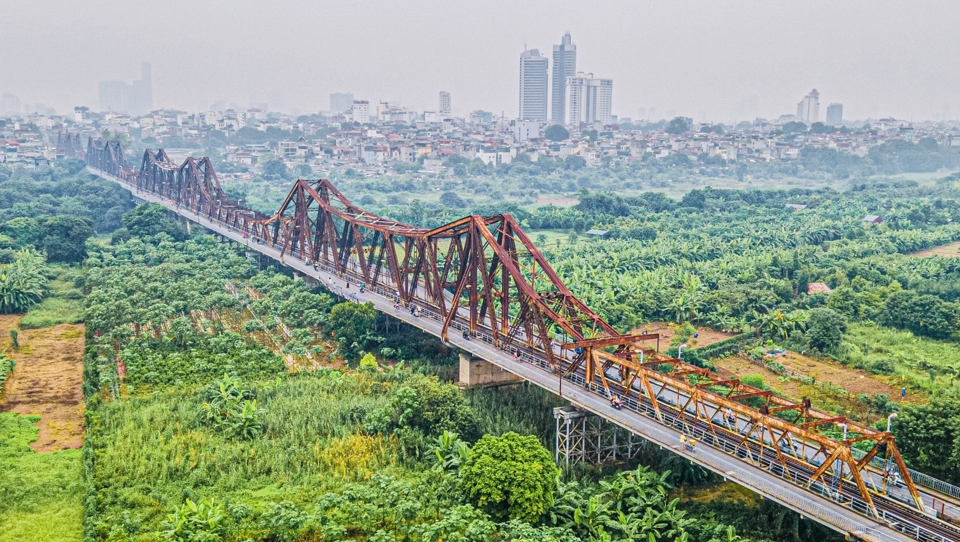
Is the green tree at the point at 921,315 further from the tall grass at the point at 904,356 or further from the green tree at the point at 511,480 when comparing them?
the green tree at the point at 511,480

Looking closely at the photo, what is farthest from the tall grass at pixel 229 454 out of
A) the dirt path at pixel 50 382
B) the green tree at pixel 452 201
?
the green tree at pixel 452 201

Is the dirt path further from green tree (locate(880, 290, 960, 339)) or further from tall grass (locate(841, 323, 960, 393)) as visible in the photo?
green tree (locate(880, 290, 960, 339))

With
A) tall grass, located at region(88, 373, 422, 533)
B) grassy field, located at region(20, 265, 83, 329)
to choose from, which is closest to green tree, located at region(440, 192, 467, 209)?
grassy field, located at region(20, 265, 83, 329)

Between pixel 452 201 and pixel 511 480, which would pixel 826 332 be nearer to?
pixel 511 480

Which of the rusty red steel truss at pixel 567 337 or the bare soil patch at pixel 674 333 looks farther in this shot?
the bare soil patch at pixel 674 333

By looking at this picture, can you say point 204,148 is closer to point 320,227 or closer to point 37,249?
point 37,249

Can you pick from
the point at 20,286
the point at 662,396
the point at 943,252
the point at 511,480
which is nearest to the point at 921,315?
the point at 662,396

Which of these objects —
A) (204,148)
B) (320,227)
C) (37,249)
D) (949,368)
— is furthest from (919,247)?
(204,148)
